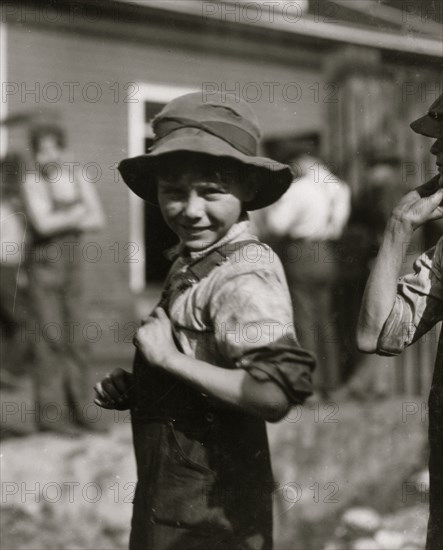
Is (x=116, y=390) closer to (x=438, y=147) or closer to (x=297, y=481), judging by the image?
(x=438, y=147)

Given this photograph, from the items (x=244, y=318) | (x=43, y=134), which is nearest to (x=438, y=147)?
(x=244, y=318)


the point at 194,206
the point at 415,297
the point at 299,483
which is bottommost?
the point at 299,483

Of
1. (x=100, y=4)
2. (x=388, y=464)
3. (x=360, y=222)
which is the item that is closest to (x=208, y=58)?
(x=360, y=222)

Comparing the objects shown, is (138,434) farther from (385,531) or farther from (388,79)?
(388,79)

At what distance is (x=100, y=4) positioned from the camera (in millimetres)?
4051

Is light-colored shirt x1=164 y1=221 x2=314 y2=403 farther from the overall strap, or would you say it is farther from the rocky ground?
the rocky ground

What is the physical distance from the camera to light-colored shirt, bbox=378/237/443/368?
84.9 inches

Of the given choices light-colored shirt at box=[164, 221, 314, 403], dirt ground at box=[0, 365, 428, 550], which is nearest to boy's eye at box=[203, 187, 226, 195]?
light-colored shirt at box=[164, 221, 314, 403]

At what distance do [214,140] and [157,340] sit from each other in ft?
1.62

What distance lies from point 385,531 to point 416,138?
6.69 feet

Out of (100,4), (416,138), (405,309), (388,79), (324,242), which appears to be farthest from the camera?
(388,79)

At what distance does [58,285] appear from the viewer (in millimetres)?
5059

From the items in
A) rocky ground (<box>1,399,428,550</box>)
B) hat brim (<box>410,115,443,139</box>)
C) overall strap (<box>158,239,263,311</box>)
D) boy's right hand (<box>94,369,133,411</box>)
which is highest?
hat brim (<box>410,115,443,139</box>)

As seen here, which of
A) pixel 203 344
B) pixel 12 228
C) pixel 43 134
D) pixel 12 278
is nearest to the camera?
pixel 203 344
